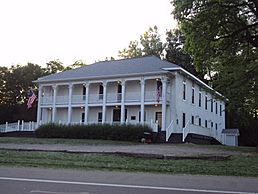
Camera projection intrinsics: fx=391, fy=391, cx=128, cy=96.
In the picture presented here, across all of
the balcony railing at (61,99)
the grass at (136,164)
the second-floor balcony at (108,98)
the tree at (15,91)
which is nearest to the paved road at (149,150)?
the grass at (136,164)

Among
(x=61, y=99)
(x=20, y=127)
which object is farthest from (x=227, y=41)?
(x=20, y=127)

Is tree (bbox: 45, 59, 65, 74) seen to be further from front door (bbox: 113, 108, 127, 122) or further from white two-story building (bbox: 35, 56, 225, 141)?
front door (bbox: 113, 108, 127, 122)

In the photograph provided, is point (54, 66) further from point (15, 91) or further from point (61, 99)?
point (61, 99)

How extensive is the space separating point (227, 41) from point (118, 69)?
632 inches

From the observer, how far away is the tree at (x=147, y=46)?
58.7m

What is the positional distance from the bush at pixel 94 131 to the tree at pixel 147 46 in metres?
26.8

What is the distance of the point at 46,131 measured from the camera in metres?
35.2

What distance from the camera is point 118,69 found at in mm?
39031

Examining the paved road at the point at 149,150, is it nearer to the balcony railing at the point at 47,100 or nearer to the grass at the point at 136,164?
the grass at the point at 136,164

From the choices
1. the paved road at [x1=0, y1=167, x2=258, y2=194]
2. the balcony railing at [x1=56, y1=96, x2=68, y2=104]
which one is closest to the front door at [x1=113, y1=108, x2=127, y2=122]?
the balcony railing at [x1=56, y1=96, x2=68, y2=104]

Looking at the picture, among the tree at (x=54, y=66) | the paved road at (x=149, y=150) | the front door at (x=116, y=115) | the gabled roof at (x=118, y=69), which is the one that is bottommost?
the paved road at (x=149, y=150)

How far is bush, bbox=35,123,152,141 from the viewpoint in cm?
3150

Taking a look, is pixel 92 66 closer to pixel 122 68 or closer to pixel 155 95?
pixel 122 68

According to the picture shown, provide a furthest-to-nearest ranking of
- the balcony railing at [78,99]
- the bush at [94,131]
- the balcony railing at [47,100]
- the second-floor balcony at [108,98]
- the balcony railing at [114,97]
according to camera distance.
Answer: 1. the balcony railing at [47,100]
2. the balcony railing at [78,99]
3. the balcony railing at [114,97]
4. the second-floor balcony at [108,98]
5. the bush at [94,131]
